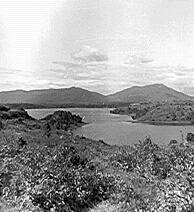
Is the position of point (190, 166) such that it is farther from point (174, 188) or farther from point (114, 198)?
point (114, 198)

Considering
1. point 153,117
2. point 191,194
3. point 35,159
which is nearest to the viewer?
point 191,194

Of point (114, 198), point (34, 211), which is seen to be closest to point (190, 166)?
point (114, 198)

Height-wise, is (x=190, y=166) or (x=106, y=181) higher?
(x=190, y=166)

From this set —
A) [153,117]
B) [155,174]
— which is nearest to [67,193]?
[155,174]

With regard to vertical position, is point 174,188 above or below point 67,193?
above

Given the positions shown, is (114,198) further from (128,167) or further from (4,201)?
(128,167)

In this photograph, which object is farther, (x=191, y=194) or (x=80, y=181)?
(x=80, y=181)

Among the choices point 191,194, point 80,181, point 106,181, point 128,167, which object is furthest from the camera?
point 128,167

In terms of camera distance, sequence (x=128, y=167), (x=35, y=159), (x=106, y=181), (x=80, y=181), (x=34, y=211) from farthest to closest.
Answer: (x=128, y=167) → (x=35, y=159) → (x=106, y=181) → (x=80, y=181) → (x=34, y=211)

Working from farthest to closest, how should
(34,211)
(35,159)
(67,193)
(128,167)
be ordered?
(128,167)
(35,159)
(67,193)
(34,211)

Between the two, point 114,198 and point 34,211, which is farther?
point 114,198
